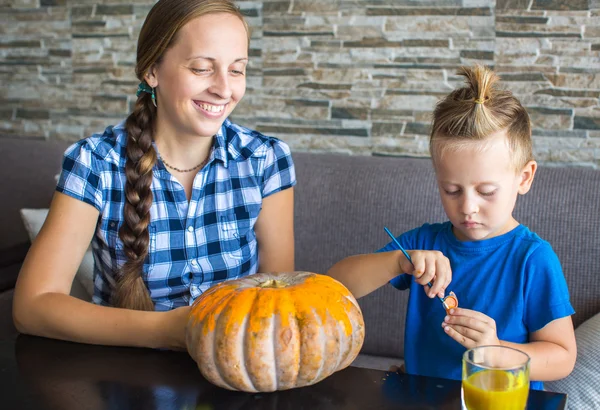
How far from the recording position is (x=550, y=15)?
2.23 m

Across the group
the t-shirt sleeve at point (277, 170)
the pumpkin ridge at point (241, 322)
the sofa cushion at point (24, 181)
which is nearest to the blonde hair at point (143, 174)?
the t-shirt sleeve at point (277, 170)

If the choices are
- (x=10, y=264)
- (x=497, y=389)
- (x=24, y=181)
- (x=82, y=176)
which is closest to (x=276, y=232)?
(x=82, y=176)

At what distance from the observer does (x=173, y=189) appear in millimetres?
1547

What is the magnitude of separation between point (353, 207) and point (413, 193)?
0.19 m

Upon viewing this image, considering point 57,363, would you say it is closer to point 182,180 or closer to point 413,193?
point 182,180

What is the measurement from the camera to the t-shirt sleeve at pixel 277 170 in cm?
164

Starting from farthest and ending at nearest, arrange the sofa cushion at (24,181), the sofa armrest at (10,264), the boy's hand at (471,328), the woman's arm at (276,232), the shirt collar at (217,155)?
1. the sofa cushion at (24,181)
2. the sofa armrest at (10,264)
3. the woman's arm at (276,232)
4. the shirt collar at (217,155)
5. the boy's hand at (471,328)

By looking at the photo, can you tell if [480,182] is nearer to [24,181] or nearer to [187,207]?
[187,207]

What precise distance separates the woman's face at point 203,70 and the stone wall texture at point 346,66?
1093 millimetres

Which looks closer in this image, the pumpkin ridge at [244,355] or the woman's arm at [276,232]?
the pumpkin ridge at [244,355]

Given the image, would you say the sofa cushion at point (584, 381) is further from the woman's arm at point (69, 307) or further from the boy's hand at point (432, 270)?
the woman's arm at point (69, 307)

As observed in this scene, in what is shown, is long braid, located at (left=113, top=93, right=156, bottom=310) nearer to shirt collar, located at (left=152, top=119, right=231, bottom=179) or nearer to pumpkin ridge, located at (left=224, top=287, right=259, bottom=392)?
shirt collar, located at (left=152, top=119, right=231, bottom=179)

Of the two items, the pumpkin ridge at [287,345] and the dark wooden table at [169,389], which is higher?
the pumpkin ridge at [287,345]

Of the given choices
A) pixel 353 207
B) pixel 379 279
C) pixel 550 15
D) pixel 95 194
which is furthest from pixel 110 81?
pixel 379 279
